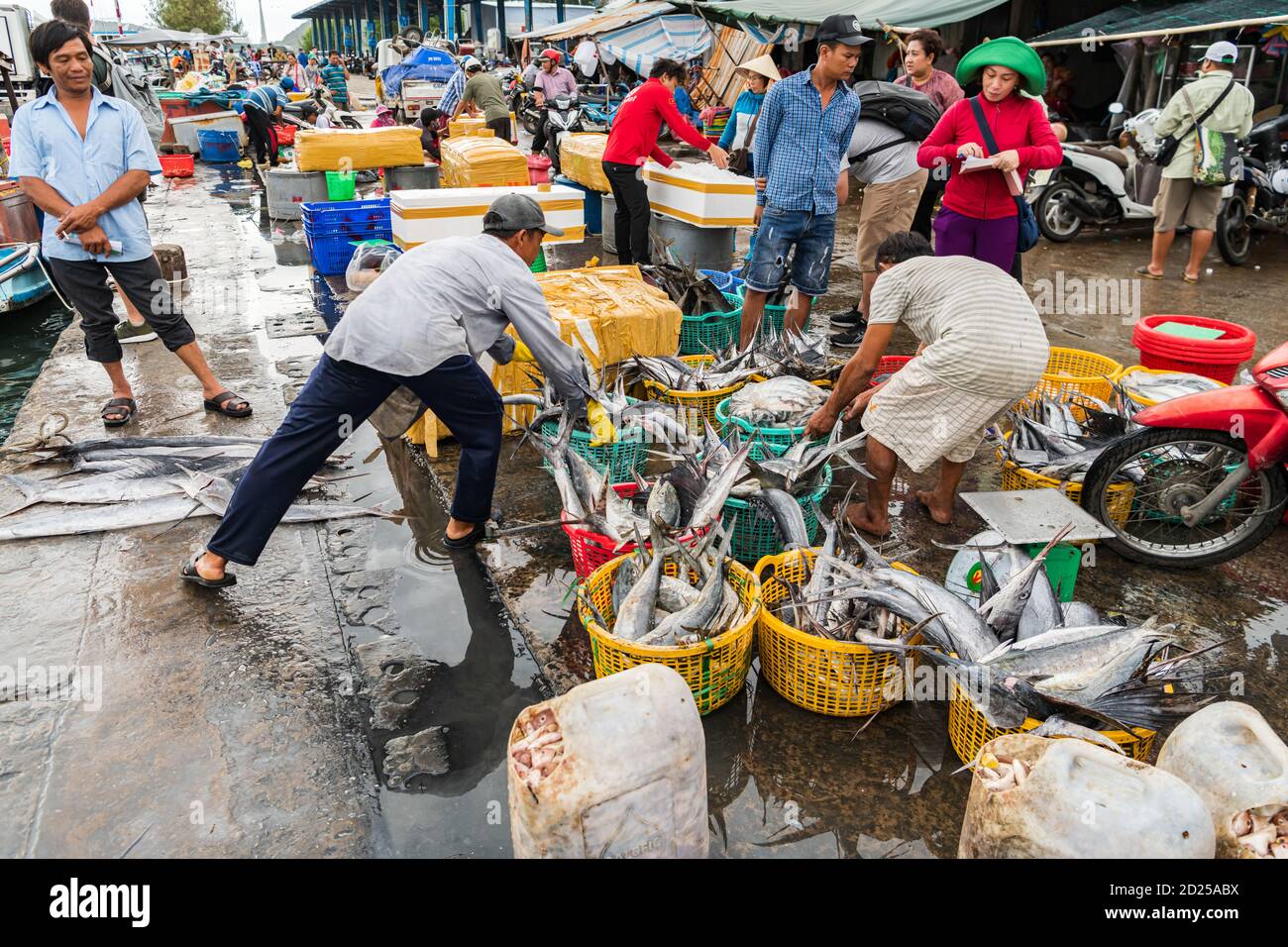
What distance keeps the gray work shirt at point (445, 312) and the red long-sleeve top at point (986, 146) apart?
3021 millimetres

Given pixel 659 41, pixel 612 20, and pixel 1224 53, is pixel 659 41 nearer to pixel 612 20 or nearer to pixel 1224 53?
pixel 612 20

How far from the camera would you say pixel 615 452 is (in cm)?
452

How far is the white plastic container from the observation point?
2.08 m

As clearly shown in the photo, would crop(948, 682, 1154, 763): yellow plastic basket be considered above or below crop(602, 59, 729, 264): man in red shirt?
below

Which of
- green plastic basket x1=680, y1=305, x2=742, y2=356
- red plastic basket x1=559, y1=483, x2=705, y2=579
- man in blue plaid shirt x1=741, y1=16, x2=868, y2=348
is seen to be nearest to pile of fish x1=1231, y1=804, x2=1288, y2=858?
red plastic basket x1=559, y1=483, x2=705, y2=579

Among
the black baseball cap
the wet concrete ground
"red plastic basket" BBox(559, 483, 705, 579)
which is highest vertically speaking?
the black baseball cap

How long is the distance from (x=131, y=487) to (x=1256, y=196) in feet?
37.4

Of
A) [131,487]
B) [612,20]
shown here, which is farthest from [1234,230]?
[612,20]

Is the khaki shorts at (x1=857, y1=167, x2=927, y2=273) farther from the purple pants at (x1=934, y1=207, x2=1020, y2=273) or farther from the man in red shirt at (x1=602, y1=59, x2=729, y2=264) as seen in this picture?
the man in red shirt at (x1=602, y1=59, x2=729, y2=264)

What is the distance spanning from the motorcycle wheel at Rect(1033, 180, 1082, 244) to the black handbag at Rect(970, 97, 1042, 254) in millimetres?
5581

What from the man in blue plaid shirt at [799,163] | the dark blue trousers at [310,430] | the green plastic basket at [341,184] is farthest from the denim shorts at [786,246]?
the green plastic basket at [341,184]

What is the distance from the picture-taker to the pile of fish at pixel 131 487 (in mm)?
4418
